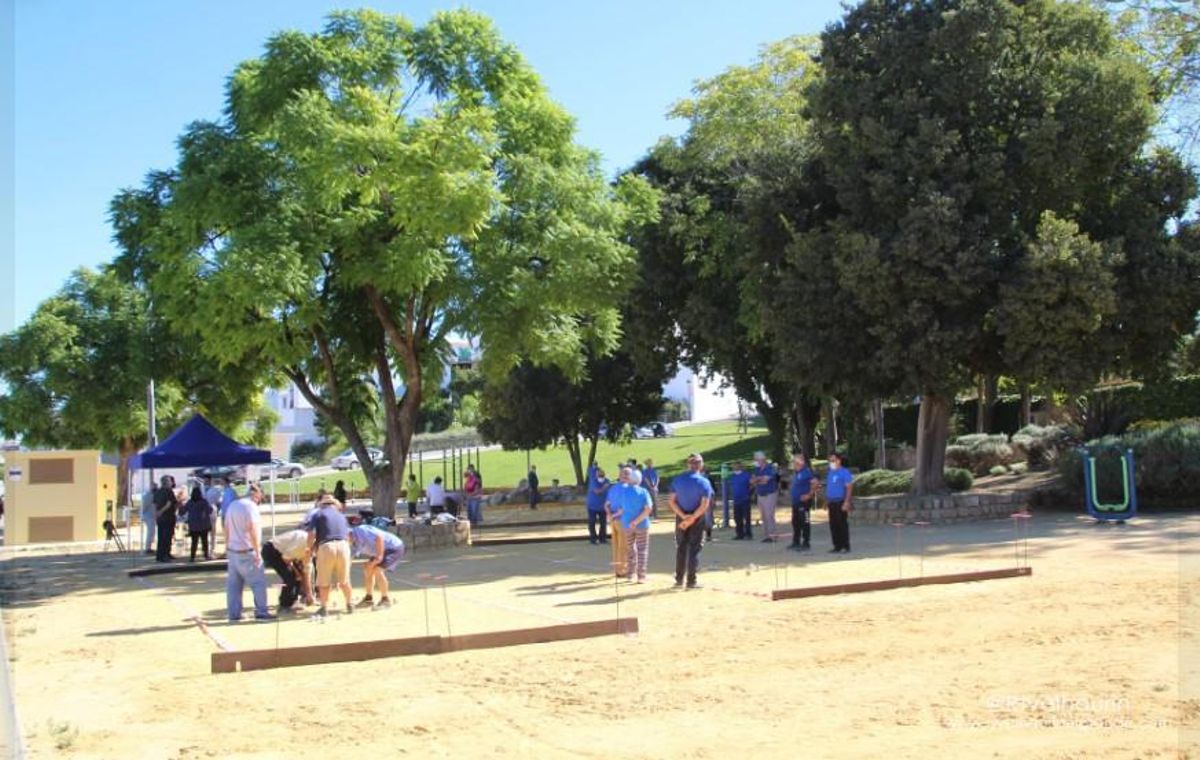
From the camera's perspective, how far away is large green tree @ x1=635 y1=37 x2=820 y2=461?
28.8 metres

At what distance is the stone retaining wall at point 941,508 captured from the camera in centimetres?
2652

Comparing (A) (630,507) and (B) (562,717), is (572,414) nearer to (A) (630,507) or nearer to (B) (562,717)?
(A) (630,507)

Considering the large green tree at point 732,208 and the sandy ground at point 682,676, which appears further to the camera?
the large green tree at point 732,208

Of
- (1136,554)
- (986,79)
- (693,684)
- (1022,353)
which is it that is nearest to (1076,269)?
(1022,353)

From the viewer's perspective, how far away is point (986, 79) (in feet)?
84.6

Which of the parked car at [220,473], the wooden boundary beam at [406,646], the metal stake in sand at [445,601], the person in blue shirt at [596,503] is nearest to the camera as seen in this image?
the wooden boundary beam at [406,646]

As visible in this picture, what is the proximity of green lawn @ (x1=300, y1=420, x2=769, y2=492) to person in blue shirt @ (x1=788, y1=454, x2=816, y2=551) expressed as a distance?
1251 inches

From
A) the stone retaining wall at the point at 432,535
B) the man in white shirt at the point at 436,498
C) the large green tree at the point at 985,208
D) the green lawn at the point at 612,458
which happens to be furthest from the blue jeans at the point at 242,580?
the green lawn at the point at 612,458

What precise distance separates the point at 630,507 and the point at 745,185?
48.5ft

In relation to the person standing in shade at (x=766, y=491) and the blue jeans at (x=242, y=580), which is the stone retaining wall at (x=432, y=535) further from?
the blue jeans at (x=242, y=580)

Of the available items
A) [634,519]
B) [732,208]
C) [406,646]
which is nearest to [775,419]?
[732,208]

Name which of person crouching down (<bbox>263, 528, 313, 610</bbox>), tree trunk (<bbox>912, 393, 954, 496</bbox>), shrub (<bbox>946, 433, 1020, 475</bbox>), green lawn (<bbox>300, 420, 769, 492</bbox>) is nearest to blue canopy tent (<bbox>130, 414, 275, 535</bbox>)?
person crouching down (<bbox>263, 528, 313, 610</bbox>)

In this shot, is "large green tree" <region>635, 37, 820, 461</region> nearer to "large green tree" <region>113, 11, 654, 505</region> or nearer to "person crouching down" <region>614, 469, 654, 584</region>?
"large green tree" <region>113, 11, 654, 505</region>

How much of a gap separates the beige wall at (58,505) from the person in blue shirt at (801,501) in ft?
72.2
